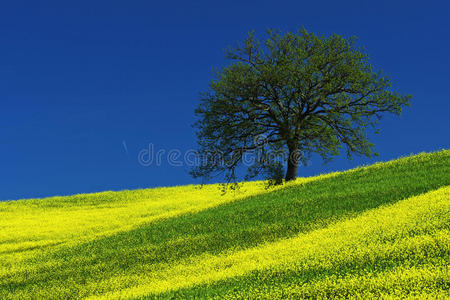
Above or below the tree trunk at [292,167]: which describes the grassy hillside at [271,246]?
below

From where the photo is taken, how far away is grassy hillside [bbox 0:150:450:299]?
10.4 metres

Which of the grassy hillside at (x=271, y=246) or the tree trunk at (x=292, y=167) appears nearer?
the grassy hillside at (x=271, y=246)

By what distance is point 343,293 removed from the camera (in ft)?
30.5

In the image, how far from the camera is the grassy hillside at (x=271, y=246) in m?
10.4

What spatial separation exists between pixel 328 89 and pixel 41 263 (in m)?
21.8

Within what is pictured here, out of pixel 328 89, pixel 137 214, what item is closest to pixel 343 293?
pixel 328 89

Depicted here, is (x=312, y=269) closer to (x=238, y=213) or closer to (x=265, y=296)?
(x=265, y=296)

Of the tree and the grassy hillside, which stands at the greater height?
the tree

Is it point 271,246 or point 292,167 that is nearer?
point 271,246

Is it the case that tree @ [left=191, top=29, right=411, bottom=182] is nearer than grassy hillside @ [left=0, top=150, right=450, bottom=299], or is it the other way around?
grassy hillside @ [left=0, top=150, right=450, bottom=299]

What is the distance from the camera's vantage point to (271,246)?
16906 millimetres

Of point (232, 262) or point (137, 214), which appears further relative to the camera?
point (137, 214)

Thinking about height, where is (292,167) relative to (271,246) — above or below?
above

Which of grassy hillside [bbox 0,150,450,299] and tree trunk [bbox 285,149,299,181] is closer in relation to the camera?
grassy hillside [bbox 0,150,450,299]
